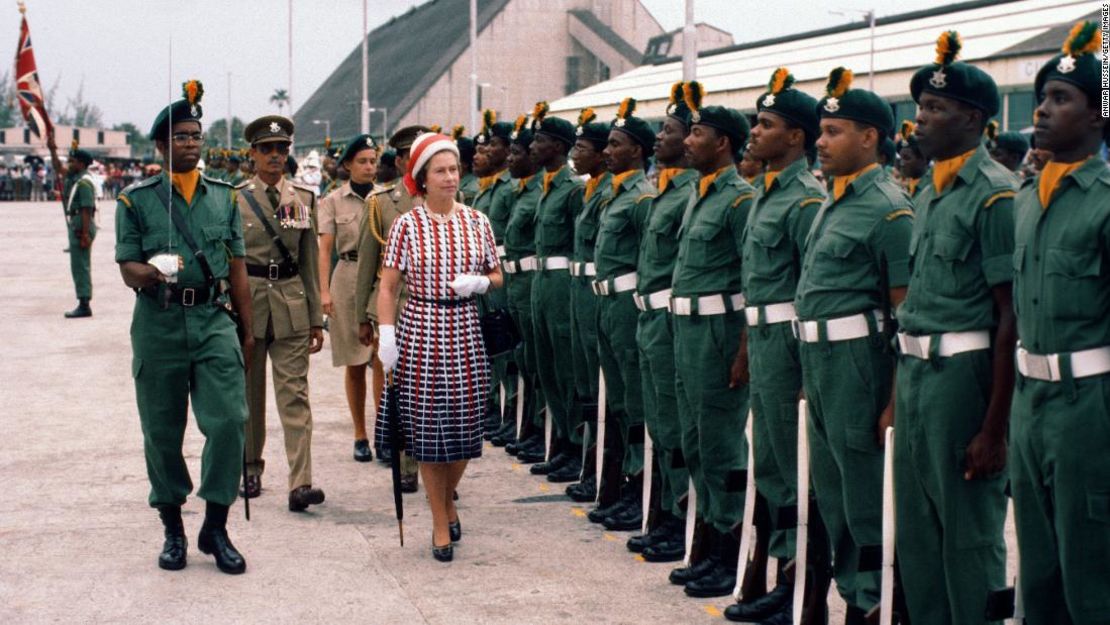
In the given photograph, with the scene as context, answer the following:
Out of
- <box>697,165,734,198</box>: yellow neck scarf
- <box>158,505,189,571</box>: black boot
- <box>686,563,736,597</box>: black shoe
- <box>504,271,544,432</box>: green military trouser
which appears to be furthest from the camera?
<box>504,271,544,432</box>: green military trouser

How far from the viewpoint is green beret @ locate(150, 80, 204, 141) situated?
Answer: 6609mm

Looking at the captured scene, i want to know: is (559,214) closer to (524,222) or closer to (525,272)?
(524,222)

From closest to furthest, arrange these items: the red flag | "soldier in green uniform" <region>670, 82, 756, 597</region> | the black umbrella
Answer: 1. "soldier in green uniform" <region>670, 82, 756, 597</region>
2. the black umbrella
3. the red flag

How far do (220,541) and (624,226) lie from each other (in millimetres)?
2649

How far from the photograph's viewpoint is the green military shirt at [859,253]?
16.6 ft

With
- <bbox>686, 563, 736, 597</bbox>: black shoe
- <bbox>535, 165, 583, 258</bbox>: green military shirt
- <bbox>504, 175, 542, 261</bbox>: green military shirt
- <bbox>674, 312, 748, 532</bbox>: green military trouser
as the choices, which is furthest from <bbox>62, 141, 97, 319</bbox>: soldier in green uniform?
<bbox>686, 563, 736, 597</bbox>: black shoe

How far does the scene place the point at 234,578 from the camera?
21.4ft

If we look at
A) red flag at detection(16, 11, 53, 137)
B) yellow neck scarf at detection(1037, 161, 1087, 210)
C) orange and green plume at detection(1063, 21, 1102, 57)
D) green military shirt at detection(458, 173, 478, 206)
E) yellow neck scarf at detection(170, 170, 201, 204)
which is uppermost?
red flag at detection(16, 11, 53, 137)

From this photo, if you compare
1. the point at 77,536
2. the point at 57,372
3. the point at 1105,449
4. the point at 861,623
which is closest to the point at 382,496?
the point at 77,536

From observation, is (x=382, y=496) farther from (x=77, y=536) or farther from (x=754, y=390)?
(x=754, y=390)

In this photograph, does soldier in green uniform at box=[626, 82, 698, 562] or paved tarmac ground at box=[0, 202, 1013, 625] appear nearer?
paved tarmac ground at box=[0, 202, 1013, 625]

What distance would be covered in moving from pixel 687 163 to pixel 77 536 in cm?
371

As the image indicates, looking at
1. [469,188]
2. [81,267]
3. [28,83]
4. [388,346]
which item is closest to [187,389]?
[388,346]

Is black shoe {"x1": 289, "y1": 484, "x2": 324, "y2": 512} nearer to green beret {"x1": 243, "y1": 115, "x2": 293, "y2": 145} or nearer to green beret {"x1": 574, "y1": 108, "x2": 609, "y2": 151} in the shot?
green beret {"x1": 243, "y1": 115, "x2": 293, "y2": 145}
